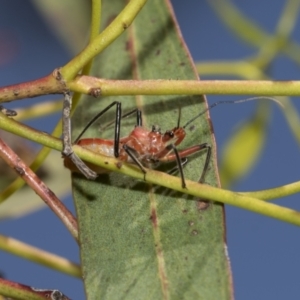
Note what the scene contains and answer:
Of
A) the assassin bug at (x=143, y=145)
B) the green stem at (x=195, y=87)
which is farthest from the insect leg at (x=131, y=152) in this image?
the green stem at (x=195, y=87)

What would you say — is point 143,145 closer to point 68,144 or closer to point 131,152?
point 131,152

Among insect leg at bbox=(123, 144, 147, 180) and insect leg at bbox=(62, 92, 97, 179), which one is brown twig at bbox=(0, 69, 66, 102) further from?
insect leg at bbox=(123, 144, 147, 180)

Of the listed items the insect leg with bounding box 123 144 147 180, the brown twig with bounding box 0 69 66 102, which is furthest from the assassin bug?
the brown twig with bounding box 0 69 66 102

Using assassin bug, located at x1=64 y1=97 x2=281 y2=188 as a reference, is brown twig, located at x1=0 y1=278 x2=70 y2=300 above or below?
below

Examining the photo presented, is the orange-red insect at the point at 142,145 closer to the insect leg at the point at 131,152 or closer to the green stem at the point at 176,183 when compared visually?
the insect leg at the point at 131,152

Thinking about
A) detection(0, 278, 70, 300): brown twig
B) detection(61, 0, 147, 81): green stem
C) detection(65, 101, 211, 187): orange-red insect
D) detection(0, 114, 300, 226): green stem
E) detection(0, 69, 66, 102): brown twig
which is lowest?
detection(0, 278, 70, 300): brown twig

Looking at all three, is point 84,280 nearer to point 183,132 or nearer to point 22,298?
point 22,298

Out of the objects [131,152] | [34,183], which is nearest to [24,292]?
[34,183]
